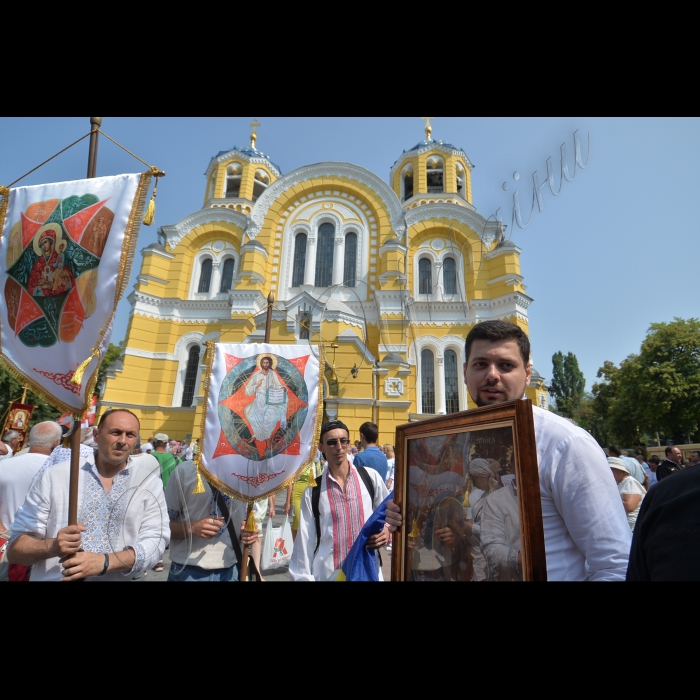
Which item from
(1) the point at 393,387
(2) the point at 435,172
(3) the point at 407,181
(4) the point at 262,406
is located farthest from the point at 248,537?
(3) the point at 407,181

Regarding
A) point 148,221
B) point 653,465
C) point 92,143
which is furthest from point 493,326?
point 653,465

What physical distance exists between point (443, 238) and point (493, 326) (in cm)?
1814

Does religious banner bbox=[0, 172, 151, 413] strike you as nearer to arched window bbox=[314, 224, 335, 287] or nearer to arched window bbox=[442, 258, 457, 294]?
arched window bbox=[314, 224, 335, 287]

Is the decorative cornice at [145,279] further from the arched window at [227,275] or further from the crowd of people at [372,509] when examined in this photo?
the crowd of people at [372,509]

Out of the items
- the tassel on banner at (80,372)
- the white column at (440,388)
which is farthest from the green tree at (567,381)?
the tassel on banner at (80,372)

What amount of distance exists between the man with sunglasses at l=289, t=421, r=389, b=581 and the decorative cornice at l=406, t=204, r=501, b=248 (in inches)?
662

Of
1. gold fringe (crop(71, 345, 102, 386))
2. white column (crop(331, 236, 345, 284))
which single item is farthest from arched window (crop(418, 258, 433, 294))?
gold fringe (crop(71, 345, 102, 386))

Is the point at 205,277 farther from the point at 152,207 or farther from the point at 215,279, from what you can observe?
the point at 152,207

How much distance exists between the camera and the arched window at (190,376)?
59.0 ft

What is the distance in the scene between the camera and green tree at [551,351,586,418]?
44.9 metres

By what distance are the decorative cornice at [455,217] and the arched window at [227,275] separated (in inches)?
346

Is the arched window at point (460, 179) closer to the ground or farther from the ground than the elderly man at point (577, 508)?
farther from the ground
